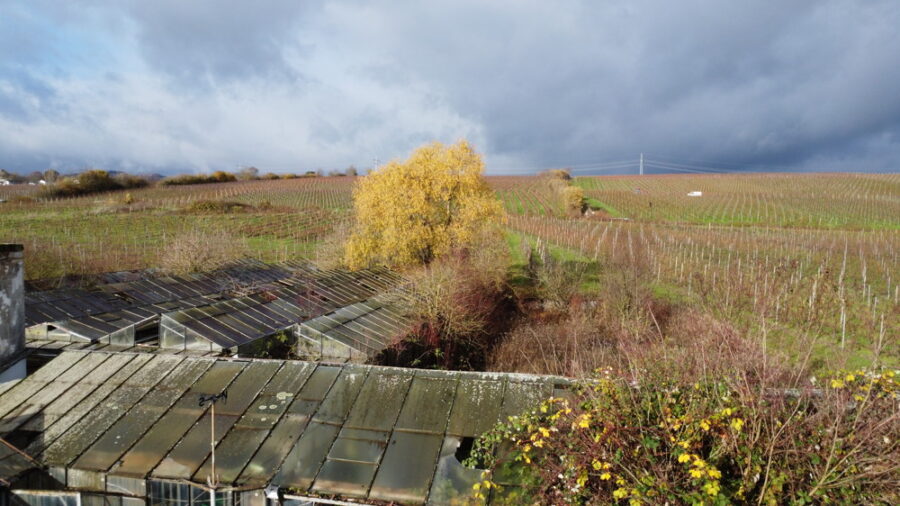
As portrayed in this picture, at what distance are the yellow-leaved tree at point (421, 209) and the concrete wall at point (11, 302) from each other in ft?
67.8

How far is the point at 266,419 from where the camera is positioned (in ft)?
24.6

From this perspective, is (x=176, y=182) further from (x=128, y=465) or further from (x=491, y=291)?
(x=128, y=465)

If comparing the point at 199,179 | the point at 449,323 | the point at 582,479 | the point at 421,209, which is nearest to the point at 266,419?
the point at 582,479

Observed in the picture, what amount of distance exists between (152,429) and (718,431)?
297 inches

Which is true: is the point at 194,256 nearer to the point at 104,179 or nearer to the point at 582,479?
the point at 582,479

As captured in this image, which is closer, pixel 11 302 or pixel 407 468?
pixel 407 468

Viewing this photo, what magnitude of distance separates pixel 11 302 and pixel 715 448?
10.9 meters

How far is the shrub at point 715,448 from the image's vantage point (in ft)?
15.6

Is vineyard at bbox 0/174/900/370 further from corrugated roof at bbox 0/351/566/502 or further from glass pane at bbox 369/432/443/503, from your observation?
glass pane at bbox 369/432/443/503

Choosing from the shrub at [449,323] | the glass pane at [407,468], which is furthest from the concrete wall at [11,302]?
the shrub at [449,323]

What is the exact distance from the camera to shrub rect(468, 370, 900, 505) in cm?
477

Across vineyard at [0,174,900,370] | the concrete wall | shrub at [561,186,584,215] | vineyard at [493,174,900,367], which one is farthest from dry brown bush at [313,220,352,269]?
shrub at [561,186,584,215]

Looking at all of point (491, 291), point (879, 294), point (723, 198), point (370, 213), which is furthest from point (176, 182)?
point (879, 294)

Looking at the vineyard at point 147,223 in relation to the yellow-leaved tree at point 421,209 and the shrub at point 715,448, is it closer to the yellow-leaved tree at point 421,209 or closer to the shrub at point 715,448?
the yellow-leaved tree at point 421,209
